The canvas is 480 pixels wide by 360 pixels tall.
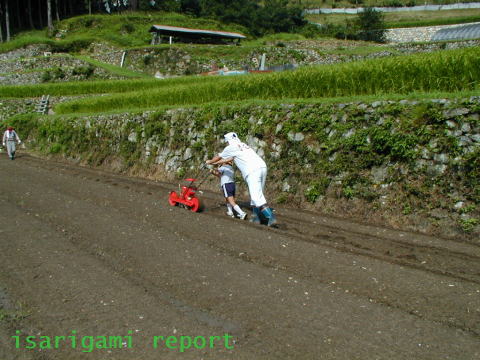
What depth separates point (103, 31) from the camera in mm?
60219

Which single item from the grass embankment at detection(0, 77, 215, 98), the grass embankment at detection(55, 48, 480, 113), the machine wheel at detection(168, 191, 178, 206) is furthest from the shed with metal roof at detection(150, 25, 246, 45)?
the machine wheel at detection(168, 191, 178, 206)

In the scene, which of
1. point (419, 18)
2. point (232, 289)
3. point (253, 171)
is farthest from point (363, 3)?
point (232, 289)

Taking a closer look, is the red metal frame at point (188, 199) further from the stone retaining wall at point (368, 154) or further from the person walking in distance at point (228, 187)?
the stone retaining wall at point (368, 154)

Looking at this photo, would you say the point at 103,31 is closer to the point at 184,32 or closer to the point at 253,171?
the point at 184,32

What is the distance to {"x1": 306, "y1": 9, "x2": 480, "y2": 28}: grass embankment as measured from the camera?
189 feet

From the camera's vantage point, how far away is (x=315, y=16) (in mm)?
91500

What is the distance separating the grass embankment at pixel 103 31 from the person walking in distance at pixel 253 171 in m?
48.6

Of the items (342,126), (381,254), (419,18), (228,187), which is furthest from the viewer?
(419,18)

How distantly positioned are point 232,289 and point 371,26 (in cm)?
6616

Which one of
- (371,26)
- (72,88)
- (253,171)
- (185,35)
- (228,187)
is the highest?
(371,26)

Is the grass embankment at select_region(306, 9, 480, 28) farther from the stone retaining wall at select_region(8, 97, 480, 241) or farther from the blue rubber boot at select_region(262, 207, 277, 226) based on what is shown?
the blue rubber boot at select_region(262, 207, 277, 226)

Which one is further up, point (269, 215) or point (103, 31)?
point (103, 31)

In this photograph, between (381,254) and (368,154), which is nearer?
(381,254)

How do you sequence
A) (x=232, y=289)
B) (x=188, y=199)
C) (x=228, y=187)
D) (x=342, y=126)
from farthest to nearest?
(x=188, y=199) < (x=342, y=126) < (x=228, y=187) < (x=232, y=289)
